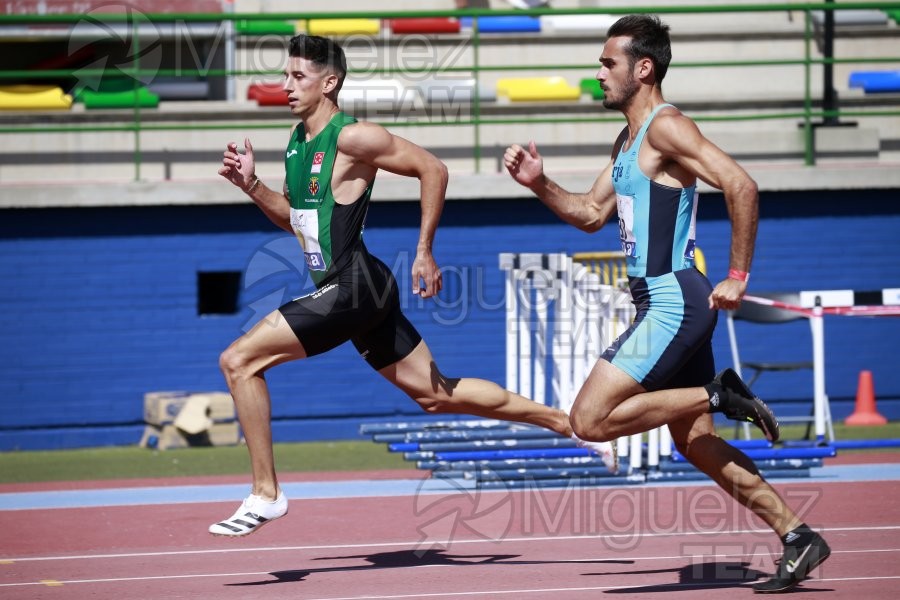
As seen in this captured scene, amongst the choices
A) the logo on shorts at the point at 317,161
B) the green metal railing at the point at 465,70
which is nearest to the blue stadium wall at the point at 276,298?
the green metal railing at the point at 465,70

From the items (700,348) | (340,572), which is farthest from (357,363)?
(700,348)

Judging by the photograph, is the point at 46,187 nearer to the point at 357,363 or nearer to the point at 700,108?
the point at 357,363

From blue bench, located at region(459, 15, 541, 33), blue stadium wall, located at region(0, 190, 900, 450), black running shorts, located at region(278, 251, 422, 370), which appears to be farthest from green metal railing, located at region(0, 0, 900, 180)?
black running shorts, located at region(278, 251, 422, 370)

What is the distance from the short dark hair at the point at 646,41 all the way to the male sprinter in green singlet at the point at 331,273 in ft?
4.06

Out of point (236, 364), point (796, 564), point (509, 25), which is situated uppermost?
point (509, 25)

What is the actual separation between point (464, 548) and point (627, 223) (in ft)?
7.54

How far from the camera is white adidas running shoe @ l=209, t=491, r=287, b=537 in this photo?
260 inches

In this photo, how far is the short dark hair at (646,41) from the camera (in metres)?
6.42

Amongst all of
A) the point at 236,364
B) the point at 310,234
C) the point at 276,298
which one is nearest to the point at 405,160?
Answer: the point at 310,234

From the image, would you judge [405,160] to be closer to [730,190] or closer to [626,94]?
[626,94]

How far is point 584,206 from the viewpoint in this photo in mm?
6840

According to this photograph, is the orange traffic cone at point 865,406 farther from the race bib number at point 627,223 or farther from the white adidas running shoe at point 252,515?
the white adidas running shoe at point 252,515

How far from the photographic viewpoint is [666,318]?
621 centimetres

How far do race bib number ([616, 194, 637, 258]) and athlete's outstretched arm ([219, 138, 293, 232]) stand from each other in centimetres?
187
